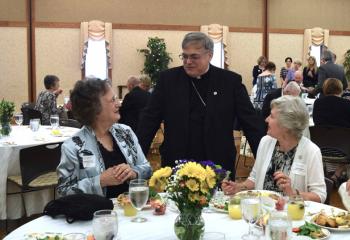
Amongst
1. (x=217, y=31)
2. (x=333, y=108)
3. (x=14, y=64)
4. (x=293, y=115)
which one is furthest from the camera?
(x=217, y=31)

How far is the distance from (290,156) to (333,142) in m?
2.53

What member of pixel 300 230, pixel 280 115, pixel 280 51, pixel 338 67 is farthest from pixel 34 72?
pixel 300 230

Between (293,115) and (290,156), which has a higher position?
(293,115)

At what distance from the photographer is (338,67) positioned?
789cm

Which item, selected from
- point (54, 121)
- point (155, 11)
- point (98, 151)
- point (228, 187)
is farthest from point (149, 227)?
point (155, 11)

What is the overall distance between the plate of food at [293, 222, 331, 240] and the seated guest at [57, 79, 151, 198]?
36.3 inches

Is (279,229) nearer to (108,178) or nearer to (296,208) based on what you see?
(296,208)

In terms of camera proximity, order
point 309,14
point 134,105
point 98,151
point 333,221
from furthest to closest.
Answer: point 309,14, point 134,105, point 98,151, point 333,221

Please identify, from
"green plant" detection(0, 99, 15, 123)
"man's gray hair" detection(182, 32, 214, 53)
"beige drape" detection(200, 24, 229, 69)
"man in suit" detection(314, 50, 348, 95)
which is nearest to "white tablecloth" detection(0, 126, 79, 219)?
"green plant" detection(0, 99, 15, 123)

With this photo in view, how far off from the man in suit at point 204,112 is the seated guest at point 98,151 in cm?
58

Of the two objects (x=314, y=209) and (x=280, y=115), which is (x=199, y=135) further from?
(x=314, y=209)

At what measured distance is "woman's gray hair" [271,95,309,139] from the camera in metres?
2.67

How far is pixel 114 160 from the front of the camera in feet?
8.52

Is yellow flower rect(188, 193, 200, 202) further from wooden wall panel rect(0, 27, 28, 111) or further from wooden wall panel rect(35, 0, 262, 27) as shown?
wooden wall panel rect(35, 0, 262, 27)
